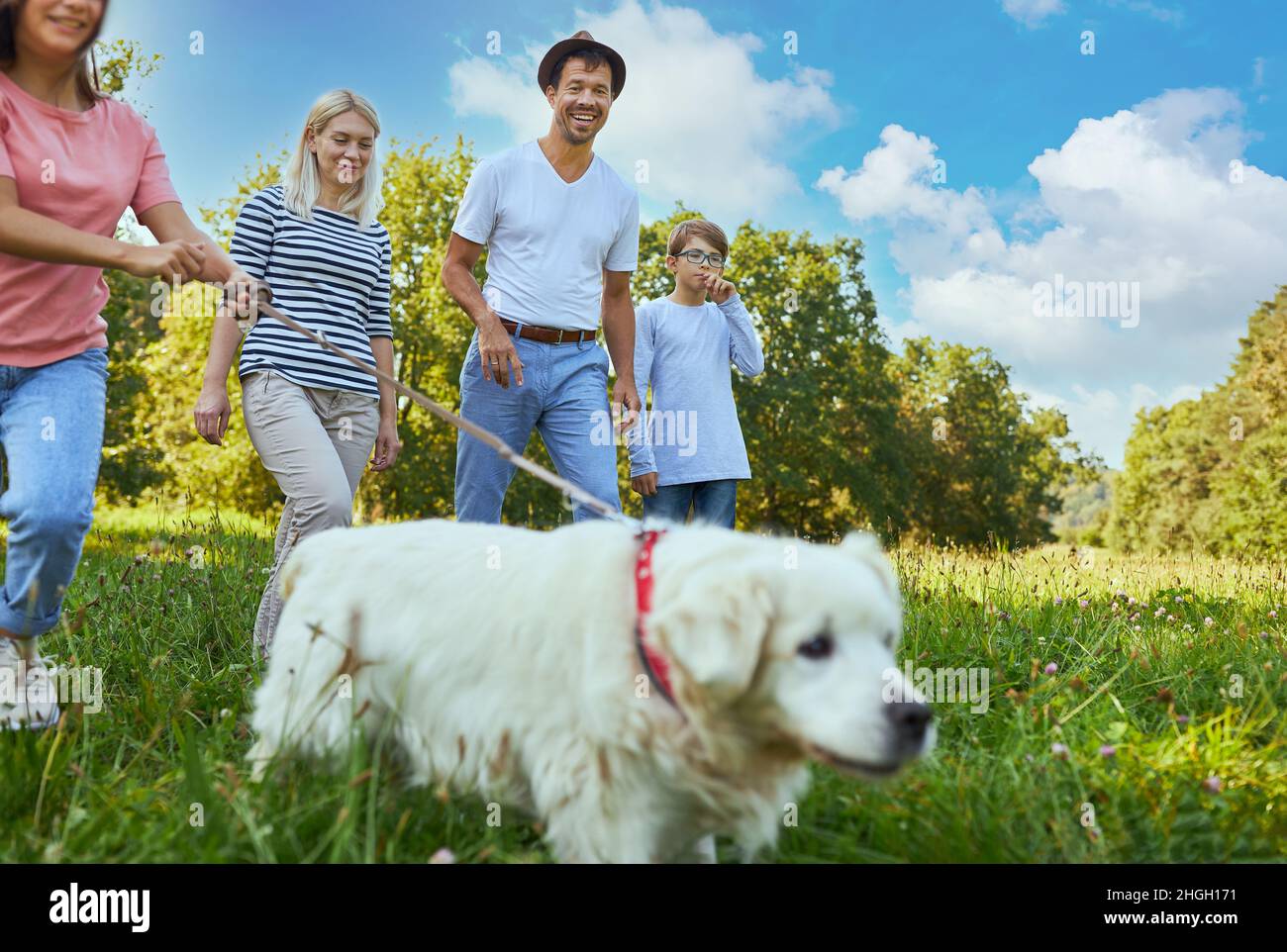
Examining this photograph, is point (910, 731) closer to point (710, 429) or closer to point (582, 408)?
point (582, 408)

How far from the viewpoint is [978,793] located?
2730 millimetres

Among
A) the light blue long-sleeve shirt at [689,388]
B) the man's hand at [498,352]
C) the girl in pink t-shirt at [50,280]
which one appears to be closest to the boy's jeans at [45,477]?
the girl in pink t-shirt at [50,280]

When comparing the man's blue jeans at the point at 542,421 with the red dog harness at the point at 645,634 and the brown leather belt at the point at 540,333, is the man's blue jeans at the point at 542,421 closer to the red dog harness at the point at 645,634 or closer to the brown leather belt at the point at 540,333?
the brown leather belt at the point at 540,333

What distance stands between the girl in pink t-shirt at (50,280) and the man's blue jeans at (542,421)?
145cm

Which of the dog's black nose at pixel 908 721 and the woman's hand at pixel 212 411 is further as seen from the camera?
the woman's hand at pixel 212 411

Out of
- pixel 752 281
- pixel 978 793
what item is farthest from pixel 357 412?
pixel 752 281

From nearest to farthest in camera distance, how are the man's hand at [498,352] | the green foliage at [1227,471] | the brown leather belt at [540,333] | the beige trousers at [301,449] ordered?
1. the beige trousers at [301,449]
2. the man's hand at [498,352]
3. the brown leather belt at [540,333]
4. the green foliage at [1227,471]

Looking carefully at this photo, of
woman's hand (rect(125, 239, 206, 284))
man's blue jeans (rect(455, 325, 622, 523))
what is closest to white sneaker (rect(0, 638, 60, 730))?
woman's hand (rect(125, 239, 206, 284))

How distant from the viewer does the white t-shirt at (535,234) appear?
4664mm

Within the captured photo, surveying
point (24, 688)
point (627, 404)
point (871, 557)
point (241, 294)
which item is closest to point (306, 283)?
point (241, 294)

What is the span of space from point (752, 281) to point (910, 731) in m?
27.2

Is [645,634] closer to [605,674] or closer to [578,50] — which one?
[605,674]

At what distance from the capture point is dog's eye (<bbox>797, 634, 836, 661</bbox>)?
6.64ft

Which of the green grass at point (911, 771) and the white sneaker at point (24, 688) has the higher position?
the white sneaker at point (24, 688)
